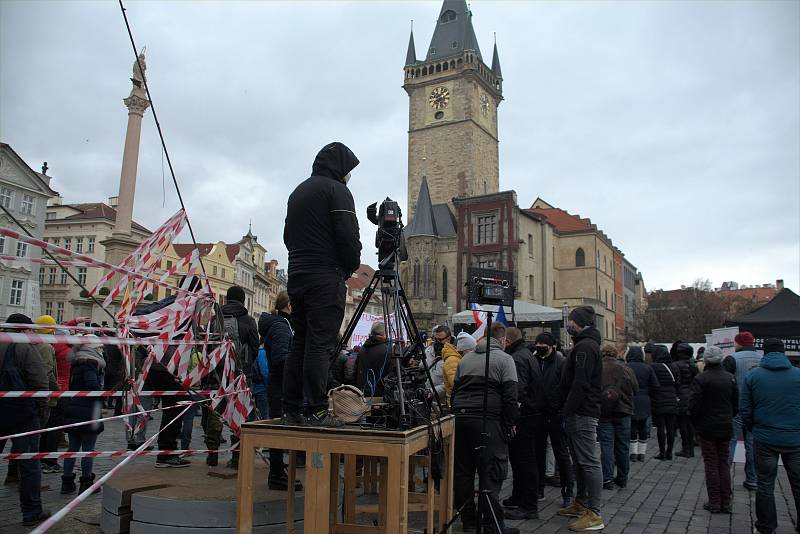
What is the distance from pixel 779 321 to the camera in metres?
14.0

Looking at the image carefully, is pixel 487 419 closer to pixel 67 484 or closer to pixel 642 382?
pixel 67 484

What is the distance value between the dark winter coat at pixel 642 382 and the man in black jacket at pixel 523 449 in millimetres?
4228

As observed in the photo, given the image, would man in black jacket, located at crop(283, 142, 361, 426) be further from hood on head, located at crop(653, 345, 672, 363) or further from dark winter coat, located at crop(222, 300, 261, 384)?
hood on head, located at crop(653, 345, 672, 363)

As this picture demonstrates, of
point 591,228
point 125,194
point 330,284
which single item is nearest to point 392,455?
point 330,284

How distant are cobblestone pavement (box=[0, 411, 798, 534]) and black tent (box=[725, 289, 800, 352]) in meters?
5.78

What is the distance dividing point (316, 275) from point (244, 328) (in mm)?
2601

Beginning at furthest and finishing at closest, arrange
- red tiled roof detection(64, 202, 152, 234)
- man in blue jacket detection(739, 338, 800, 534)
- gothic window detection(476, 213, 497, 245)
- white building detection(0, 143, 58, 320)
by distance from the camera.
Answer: red tiled roof detection(64, 202, 152, 234), gothic window detection(476, 213, 497, 245), white building detection(0, 143, 58, 320), man in blue jacket detection(739, 338, 800, 534)

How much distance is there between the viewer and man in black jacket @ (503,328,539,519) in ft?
21.1

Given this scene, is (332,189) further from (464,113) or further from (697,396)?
(464,113)

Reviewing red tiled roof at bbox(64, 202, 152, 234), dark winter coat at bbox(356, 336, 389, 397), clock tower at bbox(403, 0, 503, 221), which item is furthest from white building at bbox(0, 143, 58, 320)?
dark winter coat at bbox(356, 336, 389, 397)

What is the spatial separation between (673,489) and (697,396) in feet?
5.88

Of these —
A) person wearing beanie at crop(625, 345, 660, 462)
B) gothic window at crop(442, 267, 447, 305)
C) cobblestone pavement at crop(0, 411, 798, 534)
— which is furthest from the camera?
gothic window at crop(442, 267, 447, 305)

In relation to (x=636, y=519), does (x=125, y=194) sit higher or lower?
higher

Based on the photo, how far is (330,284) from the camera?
14.1 feet
